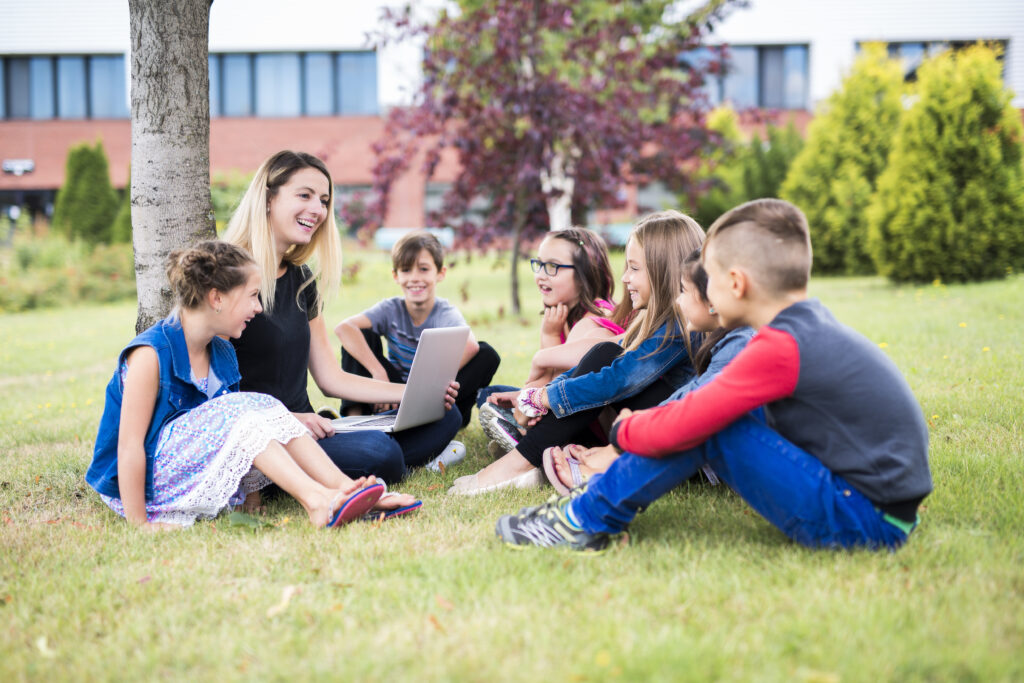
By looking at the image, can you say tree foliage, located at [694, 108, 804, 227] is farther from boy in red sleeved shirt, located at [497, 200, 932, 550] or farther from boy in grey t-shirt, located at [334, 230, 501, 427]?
boy in red sleeved shirt, located at [497, 200, 932, 550]

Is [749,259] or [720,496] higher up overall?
[749,259]

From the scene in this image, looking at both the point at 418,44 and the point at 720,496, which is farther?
the point at 418,44

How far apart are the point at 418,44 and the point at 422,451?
25.0 feet

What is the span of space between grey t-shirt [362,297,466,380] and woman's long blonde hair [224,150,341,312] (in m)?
0.88

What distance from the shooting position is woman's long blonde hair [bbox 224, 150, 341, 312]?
383 cm

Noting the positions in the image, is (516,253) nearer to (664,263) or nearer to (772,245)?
(664,263)

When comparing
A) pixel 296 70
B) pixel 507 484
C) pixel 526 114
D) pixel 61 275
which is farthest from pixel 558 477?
pixel 296 70

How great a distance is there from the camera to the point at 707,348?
322cm

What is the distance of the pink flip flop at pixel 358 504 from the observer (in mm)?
3084

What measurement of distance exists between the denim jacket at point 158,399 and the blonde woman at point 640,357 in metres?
1.20

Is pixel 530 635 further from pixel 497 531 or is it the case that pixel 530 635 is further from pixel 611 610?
pixel 497 531

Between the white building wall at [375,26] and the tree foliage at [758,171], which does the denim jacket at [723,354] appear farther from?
the white building wall at [375,26]

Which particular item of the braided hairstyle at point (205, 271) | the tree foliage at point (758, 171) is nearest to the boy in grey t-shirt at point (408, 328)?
the braided hairstyle at point (205, 271)

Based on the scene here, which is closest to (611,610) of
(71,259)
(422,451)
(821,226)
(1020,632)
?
(1020,632)
